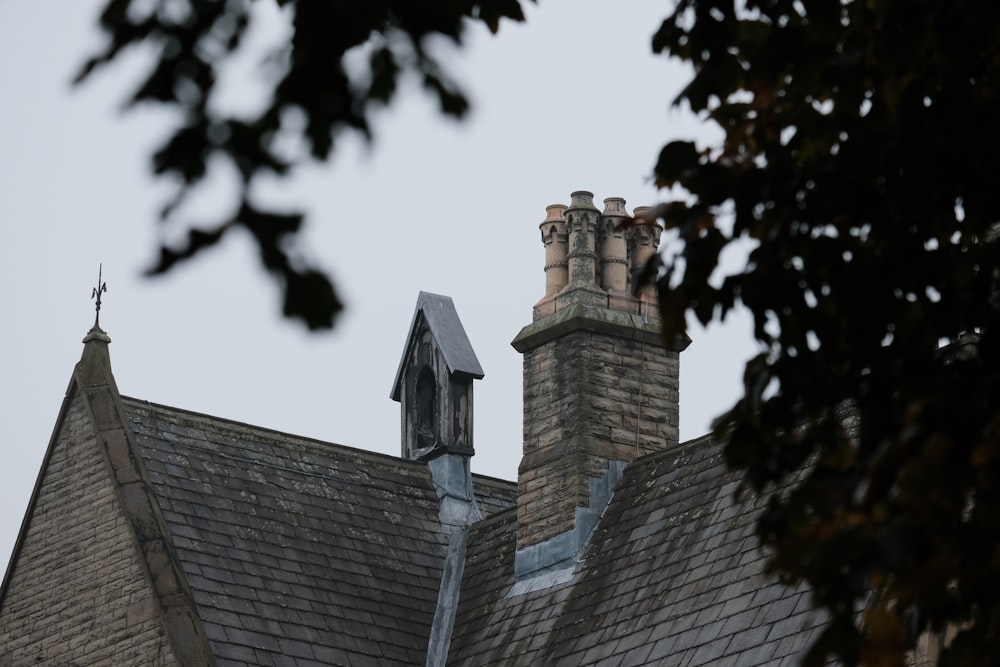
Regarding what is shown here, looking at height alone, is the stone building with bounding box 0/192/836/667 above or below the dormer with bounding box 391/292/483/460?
below

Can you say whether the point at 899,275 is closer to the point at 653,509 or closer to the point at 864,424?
the point at 864,424

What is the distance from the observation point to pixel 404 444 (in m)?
22.9

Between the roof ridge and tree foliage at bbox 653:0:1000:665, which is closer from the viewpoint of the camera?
tree foliage at bbox 653:0:1000:665

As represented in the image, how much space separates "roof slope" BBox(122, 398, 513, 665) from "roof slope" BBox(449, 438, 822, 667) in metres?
0.73

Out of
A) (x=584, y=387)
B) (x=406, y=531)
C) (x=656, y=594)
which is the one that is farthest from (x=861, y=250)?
(x=406, y=531)

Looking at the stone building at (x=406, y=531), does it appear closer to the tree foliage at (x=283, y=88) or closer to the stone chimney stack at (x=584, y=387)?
the stone chimney stack at (x=584, y=387)

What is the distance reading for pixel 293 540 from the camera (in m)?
19.3

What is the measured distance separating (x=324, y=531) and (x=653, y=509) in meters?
3.26

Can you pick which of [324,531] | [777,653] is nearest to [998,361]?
[777,653]

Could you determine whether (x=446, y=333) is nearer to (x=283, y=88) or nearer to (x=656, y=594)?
(x=656, y=594)

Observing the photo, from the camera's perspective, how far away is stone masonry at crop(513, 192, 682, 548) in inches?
749

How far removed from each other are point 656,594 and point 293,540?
389cm

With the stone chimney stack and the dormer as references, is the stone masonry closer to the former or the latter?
the stone chimney stack

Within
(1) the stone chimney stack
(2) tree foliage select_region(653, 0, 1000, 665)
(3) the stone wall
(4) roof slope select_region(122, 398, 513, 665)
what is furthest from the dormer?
(2) tree foliage select_region(653, 0, 1000, 665)
